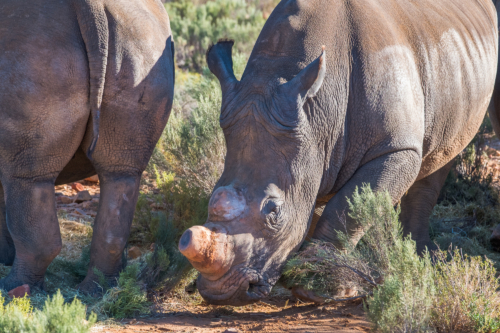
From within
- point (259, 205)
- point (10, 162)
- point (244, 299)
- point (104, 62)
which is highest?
point (104, 62)

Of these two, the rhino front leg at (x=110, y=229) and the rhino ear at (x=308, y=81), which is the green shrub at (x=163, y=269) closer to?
the rhino front leg at (x=110, y=229)

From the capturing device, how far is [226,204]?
4004 mm

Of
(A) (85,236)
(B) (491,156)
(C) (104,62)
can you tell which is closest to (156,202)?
(A) (85,236)

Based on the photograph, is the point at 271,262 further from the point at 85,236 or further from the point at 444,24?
the point at 85,236

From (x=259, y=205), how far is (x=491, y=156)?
634cm

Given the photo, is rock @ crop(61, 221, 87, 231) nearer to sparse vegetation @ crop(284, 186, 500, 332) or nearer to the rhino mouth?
the rhino mouth

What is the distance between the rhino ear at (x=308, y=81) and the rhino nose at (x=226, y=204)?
0.75 m

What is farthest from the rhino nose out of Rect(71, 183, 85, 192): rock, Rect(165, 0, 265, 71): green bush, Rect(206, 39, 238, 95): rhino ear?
Rect(165, 0, 265, 71): green bush

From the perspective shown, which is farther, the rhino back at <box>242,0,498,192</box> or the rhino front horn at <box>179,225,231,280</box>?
the rhino back at <box>242,0,498,192</box>

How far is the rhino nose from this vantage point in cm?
401

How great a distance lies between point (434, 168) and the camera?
5.62m

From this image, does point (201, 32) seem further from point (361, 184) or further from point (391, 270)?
point (391, 270)

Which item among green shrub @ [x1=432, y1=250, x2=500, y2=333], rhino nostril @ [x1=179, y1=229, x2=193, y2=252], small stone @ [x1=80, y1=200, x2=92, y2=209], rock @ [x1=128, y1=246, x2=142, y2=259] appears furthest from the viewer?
small stone @ [x1=80, y1=200, x2=92, y2=209]

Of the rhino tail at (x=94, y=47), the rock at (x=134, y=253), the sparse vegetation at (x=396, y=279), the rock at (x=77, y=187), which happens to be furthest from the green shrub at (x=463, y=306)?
the rock at (x=77, y=187)
